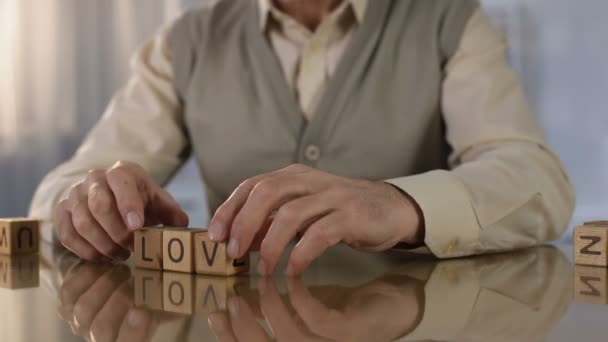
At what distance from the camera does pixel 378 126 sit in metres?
1.37

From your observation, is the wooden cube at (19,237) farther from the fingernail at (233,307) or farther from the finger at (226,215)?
the fingernail at (233,307)

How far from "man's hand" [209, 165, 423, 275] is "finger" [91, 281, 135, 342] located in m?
0.11

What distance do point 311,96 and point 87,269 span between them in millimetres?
659

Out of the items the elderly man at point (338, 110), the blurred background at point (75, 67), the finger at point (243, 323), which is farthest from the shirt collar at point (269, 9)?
the blurred background at point (75, 67)

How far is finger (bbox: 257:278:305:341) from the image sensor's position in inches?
19.8

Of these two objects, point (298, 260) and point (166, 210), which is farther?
point (166, 210)

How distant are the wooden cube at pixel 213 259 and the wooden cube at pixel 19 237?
376mm

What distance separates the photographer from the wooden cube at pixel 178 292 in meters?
0.62

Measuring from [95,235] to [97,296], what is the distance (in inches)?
8.3

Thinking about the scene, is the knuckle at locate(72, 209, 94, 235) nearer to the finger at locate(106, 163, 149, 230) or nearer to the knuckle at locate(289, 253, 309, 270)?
the finger at locate(106, 163, 149, 230)

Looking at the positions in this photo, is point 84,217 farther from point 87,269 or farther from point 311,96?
point 311,96

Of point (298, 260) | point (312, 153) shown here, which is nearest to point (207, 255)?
point (298, 260)

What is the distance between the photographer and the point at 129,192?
0.87m

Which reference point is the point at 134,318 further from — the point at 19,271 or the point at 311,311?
the point at 19,271
